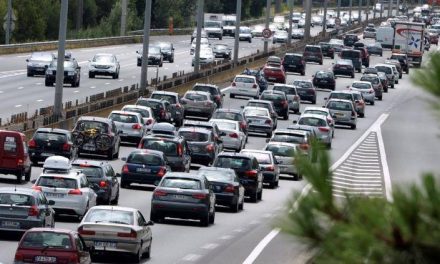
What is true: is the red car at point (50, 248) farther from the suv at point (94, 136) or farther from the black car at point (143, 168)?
the suv at point (94, 136)

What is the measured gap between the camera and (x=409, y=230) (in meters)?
5.04

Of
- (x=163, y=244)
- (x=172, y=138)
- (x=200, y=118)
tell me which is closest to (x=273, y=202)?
(x=172, y=138)

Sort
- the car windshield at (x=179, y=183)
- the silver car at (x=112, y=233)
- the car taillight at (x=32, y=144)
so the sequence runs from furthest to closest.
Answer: the car taillight at (x=32, y=144) → the car windshield at (x=179, y=183) → the silver car at (x=112, y=233)

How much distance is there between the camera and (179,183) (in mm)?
32781

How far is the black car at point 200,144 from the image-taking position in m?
48.2

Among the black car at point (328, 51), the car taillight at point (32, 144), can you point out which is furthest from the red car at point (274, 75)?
the car taillight at point (32, 144)

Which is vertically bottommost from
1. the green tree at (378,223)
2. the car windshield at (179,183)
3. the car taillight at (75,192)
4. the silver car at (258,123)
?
the silver car at (258,123)

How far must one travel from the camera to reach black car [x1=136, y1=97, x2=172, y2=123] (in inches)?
2333

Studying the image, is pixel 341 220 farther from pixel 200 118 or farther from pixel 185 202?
pixel 200 118

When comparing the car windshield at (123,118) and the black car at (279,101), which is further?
the black car at (279,101)

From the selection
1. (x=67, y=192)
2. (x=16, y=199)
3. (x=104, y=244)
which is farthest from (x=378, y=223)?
(x=67, y=192)

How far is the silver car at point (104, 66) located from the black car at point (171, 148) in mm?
40497

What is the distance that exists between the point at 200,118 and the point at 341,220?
6176cm

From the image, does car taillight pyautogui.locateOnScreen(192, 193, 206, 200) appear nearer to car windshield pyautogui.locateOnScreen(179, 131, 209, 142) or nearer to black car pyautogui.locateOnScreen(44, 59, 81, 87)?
car windshield pyautogui.locateOnScreen(179, 131, 209, 142)
